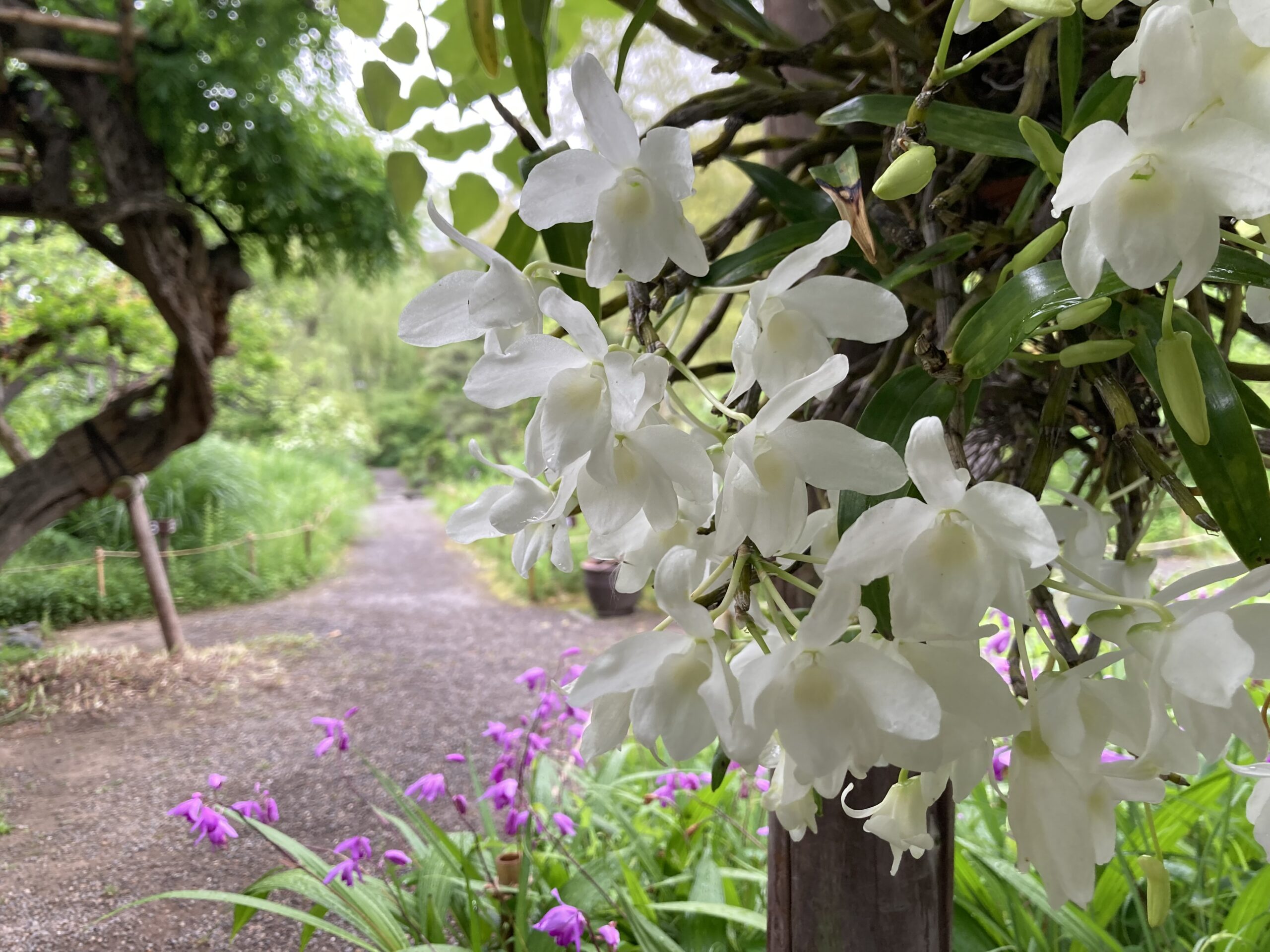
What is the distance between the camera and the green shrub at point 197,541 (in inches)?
81.6

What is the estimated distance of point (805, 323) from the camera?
0.57 feet

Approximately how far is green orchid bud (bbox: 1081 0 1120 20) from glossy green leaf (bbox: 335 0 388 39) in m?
0.31

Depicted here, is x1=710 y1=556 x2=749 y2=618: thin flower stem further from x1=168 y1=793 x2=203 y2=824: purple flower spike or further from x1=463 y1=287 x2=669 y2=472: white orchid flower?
x1=168 y1=793 x2=203 y2=824: purple flower spike

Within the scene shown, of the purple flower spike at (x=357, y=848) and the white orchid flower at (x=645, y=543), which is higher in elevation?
the white orchid flower at (x=645, y=543)

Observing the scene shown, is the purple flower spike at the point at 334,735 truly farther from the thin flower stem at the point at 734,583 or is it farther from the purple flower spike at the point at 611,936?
the thin flower stem at the point at 734,583

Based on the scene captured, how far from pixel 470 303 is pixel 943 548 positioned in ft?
0.37

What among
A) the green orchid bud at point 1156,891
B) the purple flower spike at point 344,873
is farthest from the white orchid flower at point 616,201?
the purple flower spike at point 344,873

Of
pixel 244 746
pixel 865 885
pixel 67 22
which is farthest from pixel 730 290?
pixel 244 746

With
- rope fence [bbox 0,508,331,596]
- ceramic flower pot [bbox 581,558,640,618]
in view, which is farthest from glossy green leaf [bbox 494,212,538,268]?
ceramic flower pot [bbox 581,558,640,618]

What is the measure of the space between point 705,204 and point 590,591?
1.75m

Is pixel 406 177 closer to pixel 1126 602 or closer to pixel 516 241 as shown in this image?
pixel 516 241

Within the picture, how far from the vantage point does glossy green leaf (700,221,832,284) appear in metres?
0.25

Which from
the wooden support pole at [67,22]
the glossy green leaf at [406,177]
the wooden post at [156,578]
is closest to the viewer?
the glossy green leaf at [406,177]

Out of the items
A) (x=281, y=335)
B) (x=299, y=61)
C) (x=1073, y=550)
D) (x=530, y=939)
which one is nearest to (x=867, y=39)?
(x=1073, y=550)
